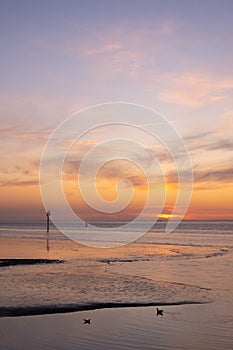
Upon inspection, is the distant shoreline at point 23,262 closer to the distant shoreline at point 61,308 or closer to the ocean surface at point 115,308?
the ocean surface at point 115,308

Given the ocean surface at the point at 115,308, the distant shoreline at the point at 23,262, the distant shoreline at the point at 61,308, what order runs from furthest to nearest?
the distant shoreline at the point at 23,262 < the distant shoreline at the point at 61,308 < the ocean surface at the point at 115,308

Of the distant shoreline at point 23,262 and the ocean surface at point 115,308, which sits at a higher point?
Result: the distant shoreline at point 23,262

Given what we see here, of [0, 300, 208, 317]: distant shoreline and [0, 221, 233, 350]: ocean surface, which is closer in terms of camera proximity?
[0, 221, 233, 350]: ocean surface

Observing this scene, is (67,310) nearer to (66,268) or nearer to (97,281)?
(97,281)

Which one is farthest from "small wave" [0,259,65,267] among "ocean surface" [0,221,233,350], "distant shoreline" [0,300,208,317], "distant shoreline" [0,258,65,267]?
"distant shoreline" [0,300,208,317]

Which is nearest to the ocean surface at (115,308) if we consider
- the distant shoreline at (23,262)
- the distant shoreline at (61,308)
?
the distant shoreline at (61,308)

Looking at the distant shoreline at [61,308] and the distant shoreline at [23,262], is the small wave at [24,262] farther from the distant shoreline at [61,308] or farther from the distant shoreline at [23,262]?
the distant shoreline at [61,308]

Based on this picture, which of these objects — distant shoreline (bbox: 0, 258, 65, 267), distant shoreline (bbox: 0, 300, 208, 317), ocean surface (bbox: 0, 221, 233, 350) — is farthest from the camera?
distant shoreline (bbox: 0, 258, 65, 267)

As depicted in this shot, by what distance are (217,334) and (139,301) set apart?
592cm

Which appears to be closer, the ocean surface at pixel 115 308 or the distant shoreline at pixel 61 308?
the ocean surface at pixel 115 308

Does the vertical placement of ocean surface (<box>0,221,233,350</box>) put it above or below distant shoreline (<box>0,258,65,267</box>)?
below

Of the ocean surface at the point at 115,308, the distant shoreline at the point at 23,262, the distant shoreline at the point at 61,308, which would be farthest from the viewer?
the distant shoreline at the point at 23,262

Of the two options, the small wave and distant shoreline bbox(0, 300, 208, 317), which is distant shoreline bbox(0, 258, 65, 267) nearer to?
the small wave

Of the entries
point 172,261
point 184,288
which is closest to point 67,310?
point 184,288
